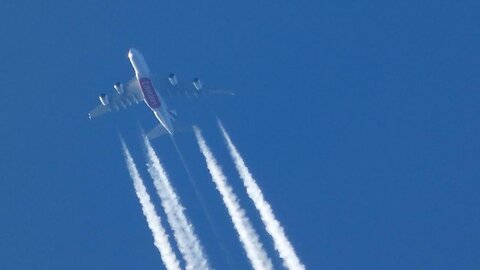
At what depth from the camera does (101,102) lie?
4899 inches

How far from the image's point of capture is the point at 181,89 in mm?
124062

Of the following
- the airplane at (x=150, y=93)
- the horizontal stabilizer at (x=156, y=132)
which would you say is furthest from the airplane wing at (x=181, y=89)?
the horizontal stabilizer at (x=156, y=132)

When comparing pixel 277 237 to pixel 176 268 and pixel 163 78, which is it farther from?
pixel 163 78

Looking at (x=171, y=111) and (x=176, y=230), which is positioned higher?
(x=171, y=111)

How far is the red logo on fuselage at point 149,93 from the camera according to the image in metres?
120

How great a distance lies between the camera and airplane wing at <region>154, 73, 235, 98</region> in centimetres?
12212

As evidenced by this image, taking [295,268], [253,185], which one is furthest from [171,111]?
[295,268]

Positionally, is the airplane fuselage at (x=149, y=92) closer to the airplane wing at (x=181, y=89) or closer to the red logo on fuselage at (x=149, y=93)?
the red logo on fuselage at (x=149, y=93)

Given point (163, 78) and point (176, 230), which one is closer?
point (176, 230)

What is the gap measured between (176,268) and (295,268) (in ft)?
39.3

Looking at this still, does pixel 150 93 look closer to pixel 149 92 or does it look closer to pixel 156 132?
pixel 149 92

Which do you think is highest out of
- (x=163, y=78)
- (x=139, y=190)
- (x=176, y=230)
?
(x=163, y=78)

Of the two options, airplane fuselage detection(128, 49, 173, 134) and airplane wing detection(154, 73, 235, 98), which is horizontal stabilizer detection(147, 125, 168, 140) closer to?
airplane fuselage detection(128, 49, 173, 134)

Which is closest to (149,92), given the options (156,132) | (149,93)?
(149,93)
